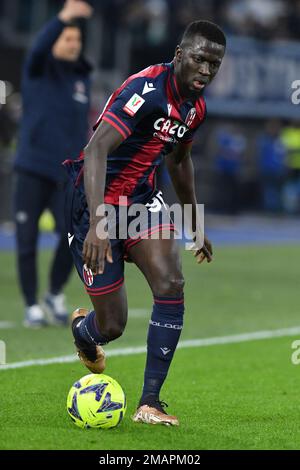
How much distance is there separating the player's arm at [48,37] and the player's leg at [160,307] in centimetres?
355

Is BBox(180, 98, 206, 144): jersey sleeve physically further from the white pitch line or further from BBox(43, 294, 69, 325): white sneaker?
BBox(43, 294, 69, 325): white sneaker

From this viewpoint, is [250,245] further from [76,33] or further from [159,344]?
[159,344]

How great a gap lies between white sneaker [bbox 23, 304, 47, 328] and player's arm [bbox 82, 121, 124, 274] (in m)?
4.10

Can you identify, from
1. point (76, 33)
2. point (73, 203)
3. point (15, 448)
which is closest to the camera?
point (15, 448)

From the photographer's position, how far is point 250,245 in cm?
1950

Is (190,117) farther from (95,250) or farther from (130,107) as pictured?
(95,250)

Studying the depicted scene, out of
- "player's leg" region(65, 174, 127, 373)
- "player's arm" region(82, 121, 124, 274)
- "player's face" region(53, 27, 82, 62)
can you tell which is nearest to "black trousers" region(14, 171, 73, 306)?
"player's face" region(53, 27, 82, 62)

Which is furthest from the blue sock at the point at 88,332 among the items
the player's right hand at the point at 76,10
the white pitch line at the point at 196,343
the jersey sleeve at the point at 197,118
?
the player's right hand at the point at 76,10

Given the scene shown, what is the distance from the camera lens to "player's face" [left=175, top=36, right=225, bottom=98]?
5.93 metres

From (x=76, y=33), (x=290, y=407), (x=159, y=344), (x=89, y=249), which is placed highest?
(x=76, y=33)

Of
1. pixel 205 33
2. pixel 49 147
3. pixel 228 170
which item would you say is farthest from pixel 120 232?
pixel 228 170

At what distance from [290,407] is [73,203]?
5.62 feet
